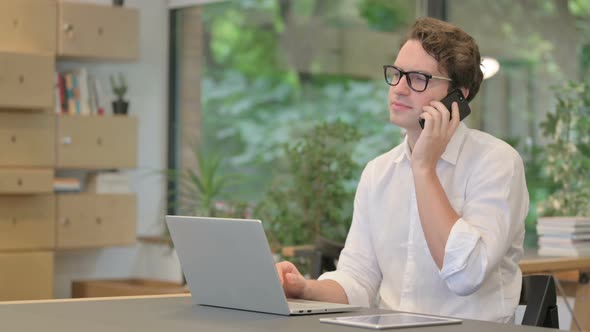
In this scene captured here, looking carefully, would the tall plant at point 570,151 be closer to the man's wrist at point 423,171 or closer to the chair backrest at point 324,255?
the chair backrest at point 324,255

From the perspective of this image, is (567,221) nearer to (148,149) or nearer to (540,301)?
(540,301)

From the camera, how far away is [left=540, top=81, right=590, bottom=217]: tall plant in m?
4.58

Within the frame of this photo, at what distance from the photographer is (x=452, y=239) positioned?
7.38 feet

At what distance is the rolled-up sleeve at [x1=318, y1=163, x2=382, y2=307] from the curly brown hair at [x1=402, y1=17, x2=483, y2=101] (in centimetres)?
34

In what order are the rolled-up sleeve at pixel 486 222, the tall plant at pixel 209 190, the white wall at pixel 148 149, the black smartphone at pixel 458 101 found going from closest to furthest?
the rolled-up sleeve at pixel 486 222, the black smartphone at pixel 458 101, the tall plant at pixel 209 190, the white wall at pixel 148 149

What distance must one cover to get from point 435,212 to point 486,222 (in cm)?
13

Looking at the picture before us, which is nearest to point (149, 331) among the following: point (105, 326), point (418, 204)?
point (105, 326)

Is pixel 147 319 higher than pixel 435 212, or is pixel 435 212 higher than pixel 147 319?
pixel 435 212

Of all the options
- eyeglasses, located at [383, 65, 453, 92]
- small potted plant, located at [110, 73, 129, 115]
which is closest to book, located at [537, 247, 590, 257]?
eyeglasses, located at [383, 65, 453, 92]

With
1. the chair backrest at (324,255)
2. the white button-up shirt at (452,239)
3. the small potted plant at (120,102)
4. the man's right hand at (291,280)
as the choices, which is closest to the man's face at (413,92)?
the white button-up shirt at (452,239)

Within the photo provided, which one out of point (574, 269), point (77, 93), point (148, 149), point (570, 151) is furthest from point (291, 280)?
point (148, 149)

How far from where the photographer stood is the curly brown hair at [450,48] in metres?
2.51

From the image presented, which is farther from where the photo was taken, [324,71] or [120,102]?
[120,102]

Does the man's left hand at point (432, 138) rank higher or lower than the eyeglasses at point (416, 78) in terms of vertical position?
lower
